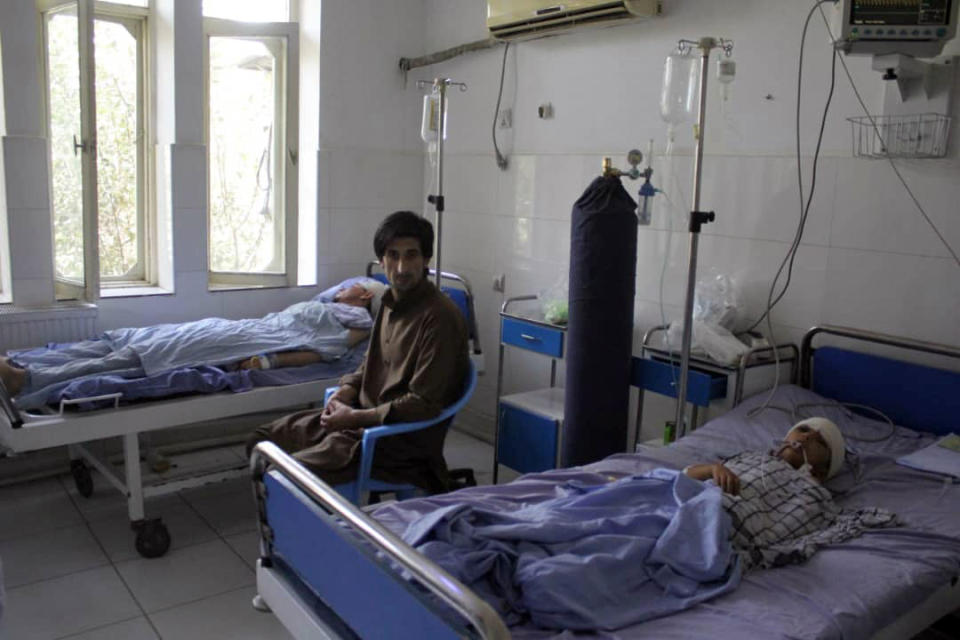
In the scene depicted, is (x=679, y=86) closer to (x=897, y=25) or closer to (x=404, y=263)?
(x=897, y=25)

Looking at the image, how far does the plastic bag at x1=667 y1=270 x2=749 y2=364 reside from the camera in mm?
2881

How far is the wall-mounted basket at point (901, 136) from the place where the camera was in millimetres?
2568

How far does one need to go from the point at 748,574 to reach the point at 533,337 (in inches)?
70.2

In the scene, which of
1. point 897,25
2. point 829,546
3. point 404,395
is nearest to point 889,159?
point 897,25

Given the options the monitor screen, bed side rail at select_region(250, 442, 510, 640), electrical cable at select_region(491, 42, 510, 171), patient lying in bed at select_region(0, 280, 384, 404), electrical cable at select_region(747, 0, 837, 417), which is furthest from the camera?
electrical cable at select_region(491, 42, 510, 171)

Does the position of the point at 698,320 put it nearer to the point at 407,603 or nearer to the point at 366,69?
the point at 407,603

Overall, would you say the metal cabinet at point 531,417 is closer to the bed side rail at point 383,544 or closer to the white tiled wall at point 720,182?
the white tiled wall at point 720,182

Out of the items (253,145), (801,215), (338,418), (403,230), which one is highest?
(253,145)

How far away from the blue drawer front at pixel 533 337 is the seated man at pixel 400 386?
650 mm

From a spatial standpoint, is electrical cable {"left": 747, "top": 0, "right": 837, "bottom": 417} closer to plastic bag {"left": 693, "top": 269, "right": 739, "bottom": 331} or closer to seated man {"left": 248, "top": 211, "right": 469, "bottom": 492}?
plastic bag {"left": 693, "top": 269, "right": 739, "bottom": 331}

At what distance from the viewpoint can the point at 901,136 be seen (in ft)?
8.70

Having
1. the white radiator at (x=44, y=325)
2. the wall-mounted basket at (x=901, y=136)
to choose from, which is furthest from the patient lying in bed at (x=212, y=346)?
the wall-mounted basket at (x=901, y=136)

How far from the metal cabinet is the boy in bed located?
1004mm

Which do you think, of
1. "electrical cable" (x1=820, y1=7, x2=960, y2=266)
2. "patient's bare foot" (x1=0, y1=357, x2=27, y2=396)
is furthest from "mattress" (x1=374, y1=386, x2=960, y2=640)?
"patient's bare foot" (x1=0, y1=357, x2=27, y2=396)
